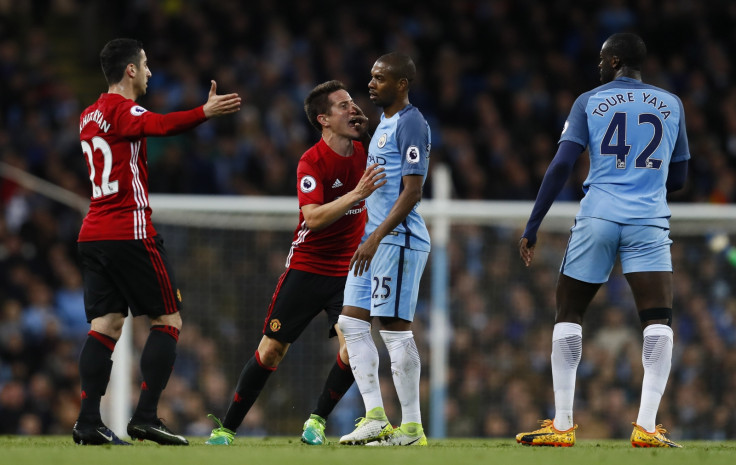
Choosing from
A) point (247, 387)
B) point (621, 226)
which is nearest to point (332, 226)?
point (247, 387)

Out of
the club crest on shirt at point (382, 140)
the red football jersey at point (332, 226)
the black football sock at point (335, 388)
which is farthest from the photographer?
the black football sock at point (335, 388)

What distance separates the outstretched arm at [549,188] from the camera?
6441mm

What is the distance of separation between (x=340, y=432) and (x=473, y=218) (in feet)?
7.97

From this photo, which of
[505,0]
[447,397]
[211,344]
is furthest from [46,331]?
[505,0]

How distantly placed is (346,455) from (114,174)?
2110 mm

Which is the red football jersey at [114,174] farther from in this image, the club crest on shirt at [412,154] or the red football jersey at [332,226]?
the club crest on shirt at [412,154]

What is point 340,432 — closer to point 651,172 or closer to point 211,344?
point 211,344

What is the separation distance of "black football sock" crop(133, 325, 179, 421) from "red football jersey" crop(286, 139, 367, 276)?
3.06 feet

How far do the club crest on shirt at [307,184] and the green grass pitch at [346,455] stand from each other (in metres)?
1.45

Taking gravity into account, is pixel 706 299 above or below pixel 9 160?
below

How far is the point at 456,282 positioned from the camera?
11984 millimetres

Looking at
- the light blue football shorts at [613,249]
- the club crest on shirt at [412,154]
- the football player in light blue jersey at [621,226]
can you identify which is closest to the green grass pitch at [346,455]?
the football player in light blue jersey at [621,226]

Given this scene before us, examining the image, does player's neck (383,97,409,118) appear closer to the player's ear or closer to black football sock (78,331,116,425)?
the player's ear

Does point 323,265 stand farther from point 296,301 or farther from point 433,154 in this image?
point 433,154
